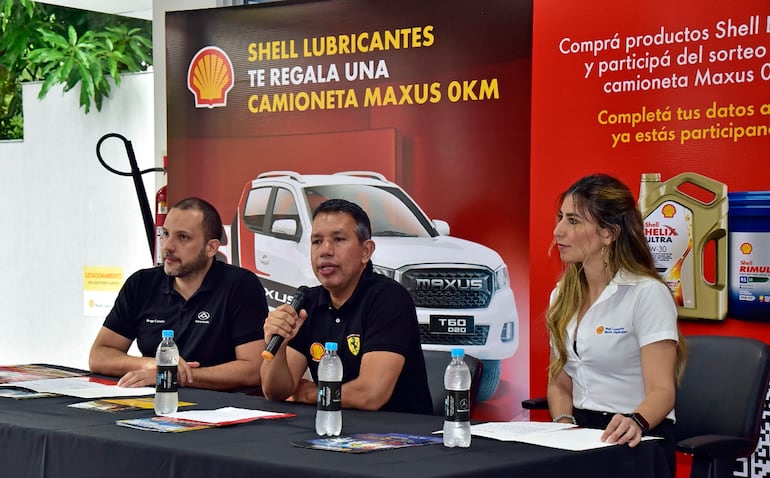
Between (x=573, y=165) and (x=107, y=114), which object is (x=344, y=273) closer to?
(x=573, y=165)

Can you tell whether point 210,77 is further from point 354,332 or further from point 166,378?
point 166,378

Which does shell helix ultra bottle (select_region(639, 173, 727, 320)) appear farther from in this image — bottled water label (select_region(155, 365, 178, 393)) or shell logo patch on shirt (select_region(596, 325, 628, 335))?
bottled water label (select_region(155, 365, 178, 393))

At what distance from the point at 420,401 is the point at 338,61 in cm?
212

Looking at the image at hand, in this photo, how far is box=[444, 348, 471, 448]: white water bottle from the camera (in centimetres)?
223

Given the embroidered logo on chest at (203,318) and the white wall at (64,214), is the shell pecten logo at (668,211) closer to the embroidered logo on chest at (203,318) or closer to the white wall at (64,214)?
the embroidered logo on chest at (203,318)

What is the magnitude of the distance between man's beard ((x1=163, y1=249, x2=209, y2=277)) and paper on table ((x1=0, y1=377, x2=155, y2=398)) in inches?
19.4

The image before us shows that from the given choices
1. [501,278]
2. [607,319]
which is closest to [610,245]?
[607,319]

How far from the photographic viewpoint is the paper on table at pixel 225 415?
2561 millimetres

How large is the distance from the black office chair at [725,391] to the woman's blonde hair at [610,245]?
0.67ft

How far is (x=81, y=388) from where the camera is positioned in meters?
3.20

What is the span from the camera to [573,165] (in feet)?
13.4

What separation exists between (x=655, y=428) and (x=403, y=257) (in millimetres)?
1915

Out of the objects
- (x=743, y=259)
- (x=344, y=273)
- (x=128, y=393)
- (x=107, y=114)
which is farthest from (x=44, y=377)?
(x=107, y=114)

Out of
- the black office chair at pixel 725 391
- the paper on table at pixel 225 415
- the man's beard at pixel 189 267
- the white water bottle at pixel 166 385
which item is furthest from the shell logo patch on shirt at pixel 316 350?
the black office chair at pixel 725 391
